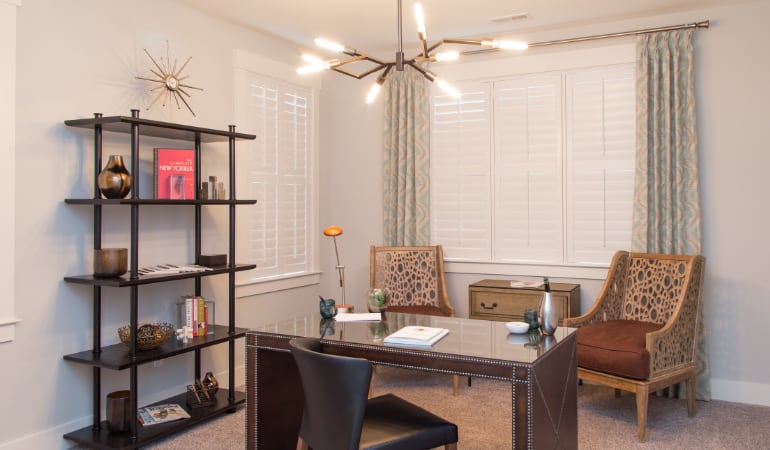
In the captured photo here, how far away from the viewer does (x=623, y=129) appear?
171 inches

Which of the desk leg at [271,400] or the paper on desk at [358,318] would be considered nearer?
the desk leg at [271,400]

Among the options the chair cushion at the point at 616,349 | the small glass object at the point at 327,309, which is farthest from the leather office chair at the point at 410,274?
the small glass object at the point at 327,309

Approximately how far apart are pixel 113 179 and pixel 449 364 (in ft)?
6.72

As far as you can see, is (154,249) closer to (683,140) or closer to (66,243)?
(66,243)

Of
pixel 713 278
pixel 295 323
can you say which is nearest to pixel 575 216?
pixel 713 278

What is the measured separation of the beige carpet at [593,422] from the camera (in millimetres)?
3369

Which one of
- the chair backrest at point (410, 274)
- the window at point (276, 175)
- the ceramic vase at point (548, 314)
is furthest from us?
the chair backrest at point (410, 274)

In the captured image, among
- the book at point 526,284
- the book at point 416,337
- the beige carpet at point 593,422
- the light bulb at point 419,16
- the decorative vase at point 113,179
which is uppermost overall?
the light bulb at point 419,16

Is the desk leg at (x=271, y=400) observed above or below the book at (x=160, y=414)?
above

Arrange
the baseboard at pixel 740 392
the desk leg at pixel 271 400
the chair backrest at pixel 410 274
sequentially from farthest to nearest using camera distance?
the chair backrest at pixel 410 274 → the baseboard at pixel 740 392 → the desk leg at pixel 271 400

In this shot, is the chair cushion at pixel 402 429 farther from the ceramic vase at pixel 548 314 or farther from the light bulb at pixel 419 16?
the light bulb at pixel 419 16

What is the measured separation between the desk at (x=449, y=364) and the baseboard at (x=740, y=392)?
1916 mm

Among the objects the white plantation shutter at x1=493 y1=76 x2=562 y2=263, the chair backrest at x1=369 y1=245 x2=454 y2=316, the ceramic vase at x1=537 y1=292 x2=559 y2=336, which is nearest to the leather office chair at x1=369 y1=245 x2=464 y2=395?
the chair backrest at x1=369 y1=245 x2=454 y2=316

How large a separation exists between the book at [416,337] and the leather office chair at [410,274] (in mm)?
1926
